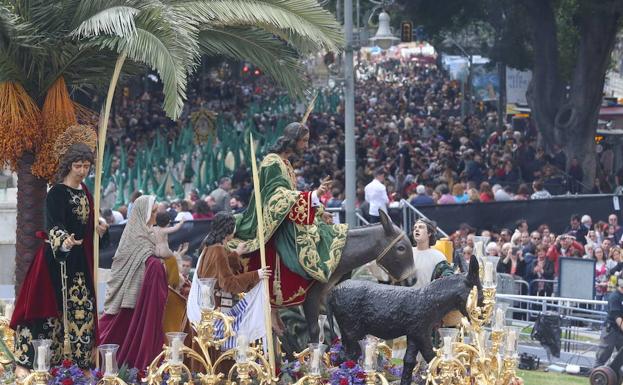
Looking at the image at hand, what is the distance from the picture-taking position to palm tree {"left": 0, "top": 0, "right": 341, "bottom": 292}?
1352cm

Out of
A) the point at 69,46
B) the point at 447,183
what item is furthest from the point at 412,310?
the point at 447,183

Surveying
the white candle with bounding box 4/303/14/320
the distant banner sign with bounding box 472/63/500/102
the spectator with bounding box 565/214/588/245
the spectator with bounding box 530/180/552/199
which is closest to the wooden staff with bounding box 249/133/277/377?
the white candle with bounding box 4/303/14/320

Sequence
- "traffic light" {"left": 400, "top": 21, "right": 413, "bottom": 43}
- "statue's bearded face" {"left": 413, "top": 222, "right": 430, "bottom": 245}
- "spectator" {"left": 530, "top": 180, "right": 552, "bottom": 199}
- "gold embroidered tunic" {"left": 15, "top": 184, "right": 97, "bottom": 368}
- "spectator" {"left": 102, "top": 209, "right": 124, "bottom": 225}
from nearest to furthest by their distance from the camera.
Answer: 1. "gold embroidered tunic" {"left": 15, "top": 184, "right": 97, "bottom": 368}
2. "statue's bearded face" {"left": 413, "top": 222, "right": 430, "bottom": 245}
3. "spectator" {"left": 102, "top": 209, "right": 124, "bottom": 225}
4. "spectator" {"left": 530, "top": 180, "right": 552, "bottom": 199}
5. "traffic light" {"left": 400, "top": 21, "right": 413, "bottom": 43}

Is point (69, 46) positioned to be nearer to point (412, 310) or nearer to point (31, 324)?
point (31, 324)

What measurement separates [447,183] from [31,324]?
1813 centimetres

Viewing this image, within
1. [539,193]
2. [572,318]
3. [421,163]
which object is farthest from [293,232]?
[421,163]

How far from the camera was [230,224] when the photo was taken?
44.1 feet

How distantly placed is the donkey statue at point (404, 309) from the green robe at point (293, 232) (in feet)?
1.81

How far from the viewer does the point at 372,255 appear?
13656 mm

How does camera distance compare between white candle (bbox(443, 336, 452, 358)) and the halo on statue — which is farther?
the halo on statue

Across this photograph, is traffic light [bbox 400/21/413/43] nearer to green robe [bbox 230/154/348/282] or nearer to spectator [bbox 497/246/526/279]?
spectator [bbox 497/246/526/279]

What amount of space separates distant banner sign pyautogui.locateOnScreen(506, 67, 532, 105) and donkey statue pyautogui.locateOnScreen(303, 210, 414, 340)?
33473 millimetres

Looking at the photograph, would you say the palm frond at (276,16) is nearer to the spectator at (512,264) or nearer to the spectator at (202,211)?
the spectator at (512,264)

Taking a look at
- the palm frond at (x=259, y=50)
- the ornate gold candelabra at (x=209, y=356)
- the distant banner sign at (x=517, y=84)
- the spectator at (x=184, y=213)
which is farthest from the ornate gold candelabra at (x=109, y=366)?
the distant banner sign at (x=517, y=84)
